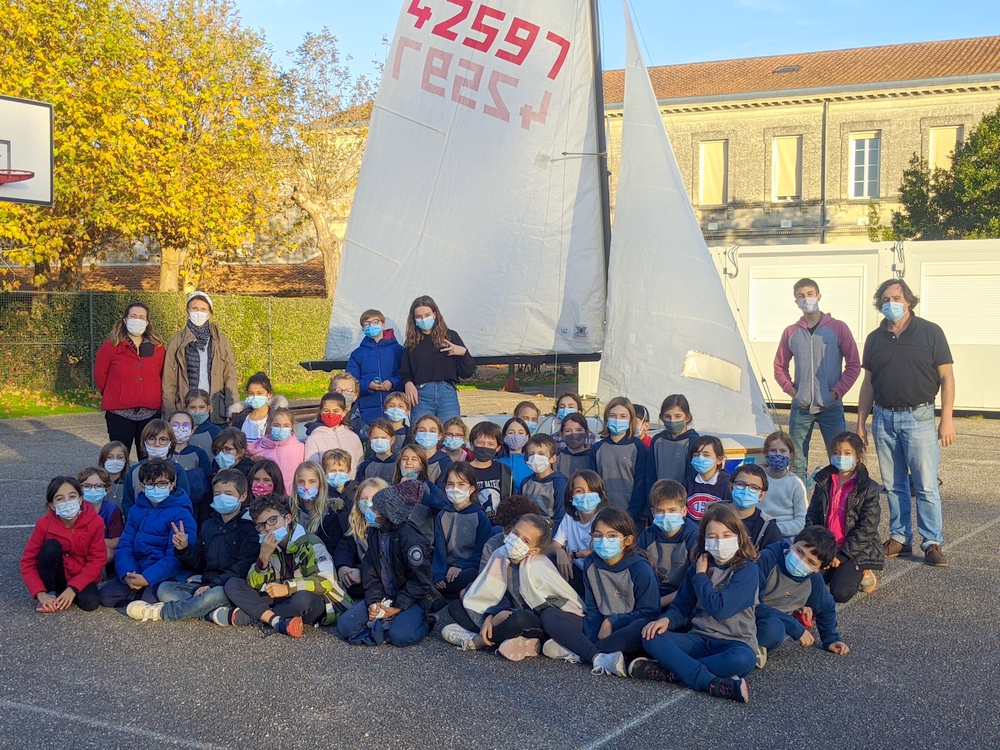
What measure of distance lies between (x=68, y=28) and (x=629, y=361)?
17.2 metres

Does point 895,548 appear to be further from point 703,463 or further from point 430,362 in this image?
point 430,362

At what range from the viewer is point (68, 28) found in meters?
20.7

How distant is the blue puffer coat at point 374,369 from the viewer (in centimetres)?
828

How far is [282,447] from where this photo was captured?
24.4 feet

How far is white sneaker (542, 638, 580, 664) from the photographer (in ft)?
17.1

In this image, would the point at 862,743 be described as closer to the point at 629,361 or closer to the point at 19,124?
the point at 629,361

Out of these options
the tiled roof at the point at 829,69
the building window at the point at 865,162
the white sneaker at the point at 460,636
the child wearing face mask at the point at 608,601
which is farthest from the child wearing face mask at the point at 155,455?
the building window at the point at 865,162

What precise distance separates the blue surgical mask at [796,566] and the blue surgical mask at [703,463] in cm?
109

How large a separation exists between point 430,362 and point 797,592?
3593 millimetres

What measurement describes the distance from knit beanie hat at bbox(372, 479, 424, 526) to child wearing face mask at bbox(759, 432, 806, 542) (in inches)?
82.9

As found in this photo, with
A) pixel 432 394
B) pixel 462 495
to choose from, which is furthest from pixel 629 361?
pixel 462 495

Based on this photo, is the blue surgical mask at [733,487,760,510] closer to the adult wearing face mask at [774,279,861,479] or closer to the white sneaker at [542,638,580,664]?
the white sneaker at [542,638,580,664]

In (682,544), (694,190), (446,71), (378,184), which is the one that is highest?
(694,190)

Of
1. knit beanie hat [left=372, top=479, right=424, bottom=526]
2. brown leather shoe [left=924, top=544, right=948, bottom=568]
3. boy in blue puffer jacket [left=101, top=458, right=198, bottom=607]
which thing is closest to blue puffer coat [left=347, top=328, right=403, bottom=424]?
boy in blue puffer jacket [left=101, top=458, right=198, bottom=607]
